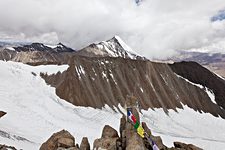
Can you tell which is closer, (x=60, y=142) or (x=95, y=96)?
(x=60, y=142)

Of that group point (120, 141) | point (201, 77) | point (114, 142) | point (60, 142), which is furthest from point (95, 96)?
point (201, 77)

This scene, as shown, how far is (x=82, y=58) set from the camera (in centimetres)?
10631

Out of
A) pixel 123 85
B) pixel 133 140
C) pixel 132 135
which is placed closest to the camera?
pixel 133 140

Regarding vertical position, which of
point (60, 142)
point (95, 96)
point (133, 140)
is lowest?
point (133, 140)

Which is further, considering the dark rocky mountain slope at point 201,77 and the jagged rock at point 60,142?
the dark rocky mountain slope at point 201,77

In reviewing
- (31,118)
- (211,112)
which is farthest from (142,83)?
(31,118)

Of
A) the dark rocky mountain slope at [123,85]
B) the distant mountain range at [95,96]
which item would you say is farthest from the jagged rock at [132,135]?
the dark rocky mountain slope at [123,85]

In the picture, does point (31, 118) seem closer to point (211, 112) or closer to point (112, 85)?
point (112, 85)

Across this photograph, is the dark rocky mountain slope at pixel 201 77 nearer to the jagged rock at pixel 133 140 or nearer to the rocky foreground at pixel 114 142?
the rocky foreground at pixel 114 142

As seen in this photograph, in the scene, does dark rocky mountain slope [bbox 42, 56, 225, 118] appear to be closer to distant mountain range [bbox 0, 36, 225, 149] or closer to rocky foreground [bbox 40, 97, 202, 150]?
distant mountain range [bbox 0, 36, 225, 149]

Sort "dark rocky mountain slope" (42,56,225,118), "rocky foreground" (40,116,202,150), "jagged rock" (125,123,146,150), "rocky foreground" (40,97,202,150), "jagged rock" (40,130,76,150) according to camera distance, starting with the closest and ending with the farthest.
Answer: "jagged rock" (125,123,146,150)
"rocky foreground" (40,116,202,150)
"rocky foreground" (40,97,202,150)
"jagged rock" (40,130,76,150)
"dark rocky mountain slope" (42,56,225,118)

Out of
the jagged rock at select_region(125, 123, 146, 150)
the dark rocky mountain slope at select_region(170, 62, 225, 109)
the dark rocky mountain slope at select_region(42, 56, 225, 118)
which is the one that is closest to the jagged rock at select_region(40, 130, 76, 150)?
the jagged rock at select_region(125, 123, 146, 150)

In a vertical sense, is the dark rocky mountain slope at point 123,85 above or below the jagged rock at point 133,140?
above

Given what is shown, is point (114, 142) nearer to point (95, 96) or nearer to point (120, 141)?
point (120, 141)
